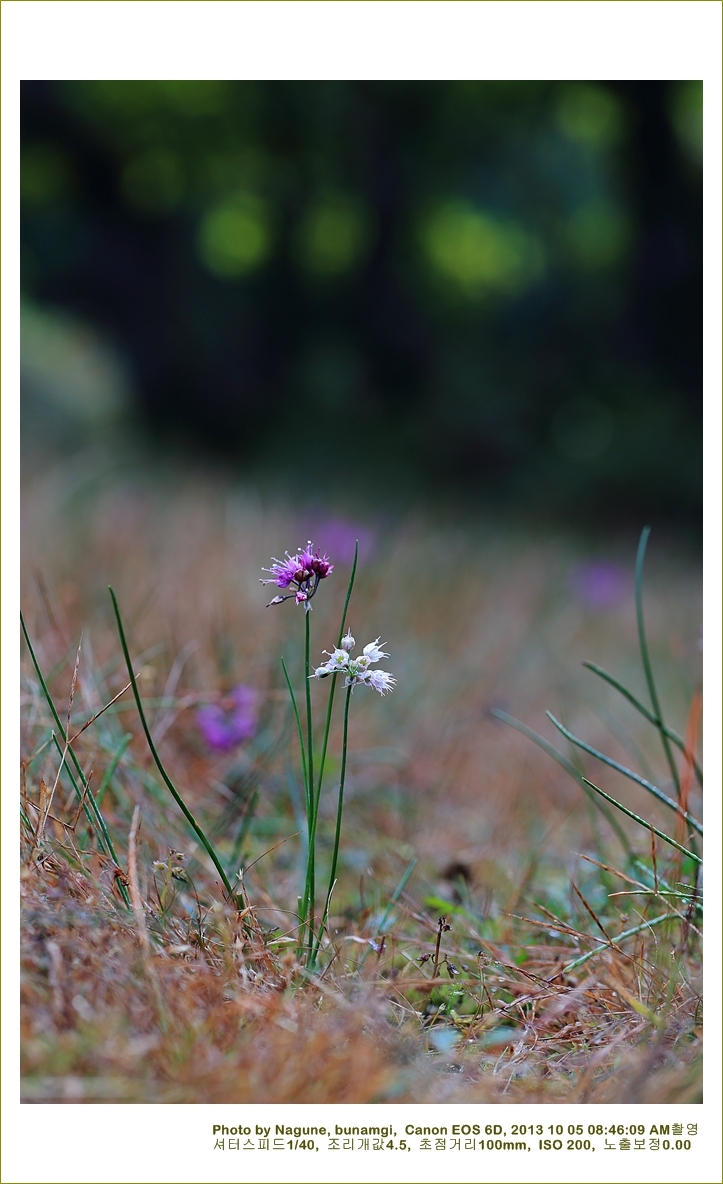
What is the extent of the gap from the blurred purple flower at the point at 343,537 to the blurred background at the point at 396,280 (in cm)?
212

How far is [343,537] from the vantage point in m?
2.97

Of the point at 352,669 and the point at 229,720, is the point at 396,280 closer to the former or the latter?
the point at 229,720

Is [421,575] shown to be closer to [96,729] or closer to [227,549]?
[227,549]

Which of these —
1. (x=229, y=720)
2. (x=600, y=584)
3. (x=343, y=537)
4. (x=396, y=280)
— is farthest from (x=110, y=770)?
(x=396, y=280)

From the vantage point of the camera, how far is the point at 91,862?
2.76 feet

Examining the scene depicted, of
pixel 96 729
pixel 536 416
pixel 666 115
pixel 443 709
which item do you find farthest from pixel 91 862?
pixel 666 115

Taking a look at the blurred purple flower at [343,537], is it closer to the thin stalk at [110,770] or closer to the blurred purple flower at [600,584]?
the blurred purple flower at [600,584]

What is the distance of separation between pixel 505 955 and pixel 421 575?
6.43ft

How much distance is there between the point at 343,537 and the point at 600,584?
3.49ft

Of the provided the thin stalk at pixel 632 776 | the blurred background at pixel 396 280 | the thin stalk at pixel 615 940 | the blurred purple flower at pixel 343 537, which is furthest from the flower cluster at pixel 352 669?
the blurred background at pixel 396 280

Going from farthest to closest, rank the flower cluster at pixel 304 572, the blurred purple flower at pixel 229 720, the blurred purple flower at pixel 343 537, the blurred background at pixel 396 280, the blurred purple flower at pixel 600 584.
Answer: the blurred background at pixel 396 280 < the blurred purple flower at pixel 600 584 < the blurred purple flower at pixel 343 537 < the blurred purple flower at pixel 229 720 < the flower cluster at pixel 304 572

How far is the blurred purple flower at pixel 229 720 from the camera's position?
134cm

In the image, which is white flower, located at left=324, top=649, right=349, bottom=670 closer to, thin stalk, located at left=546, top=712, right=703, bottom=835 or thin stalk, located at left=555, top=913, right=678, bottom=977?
thin stalk, located at left=546, top=712, right=703, bottom=835

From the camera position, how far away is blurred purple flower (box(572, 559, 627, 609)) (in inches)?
128
